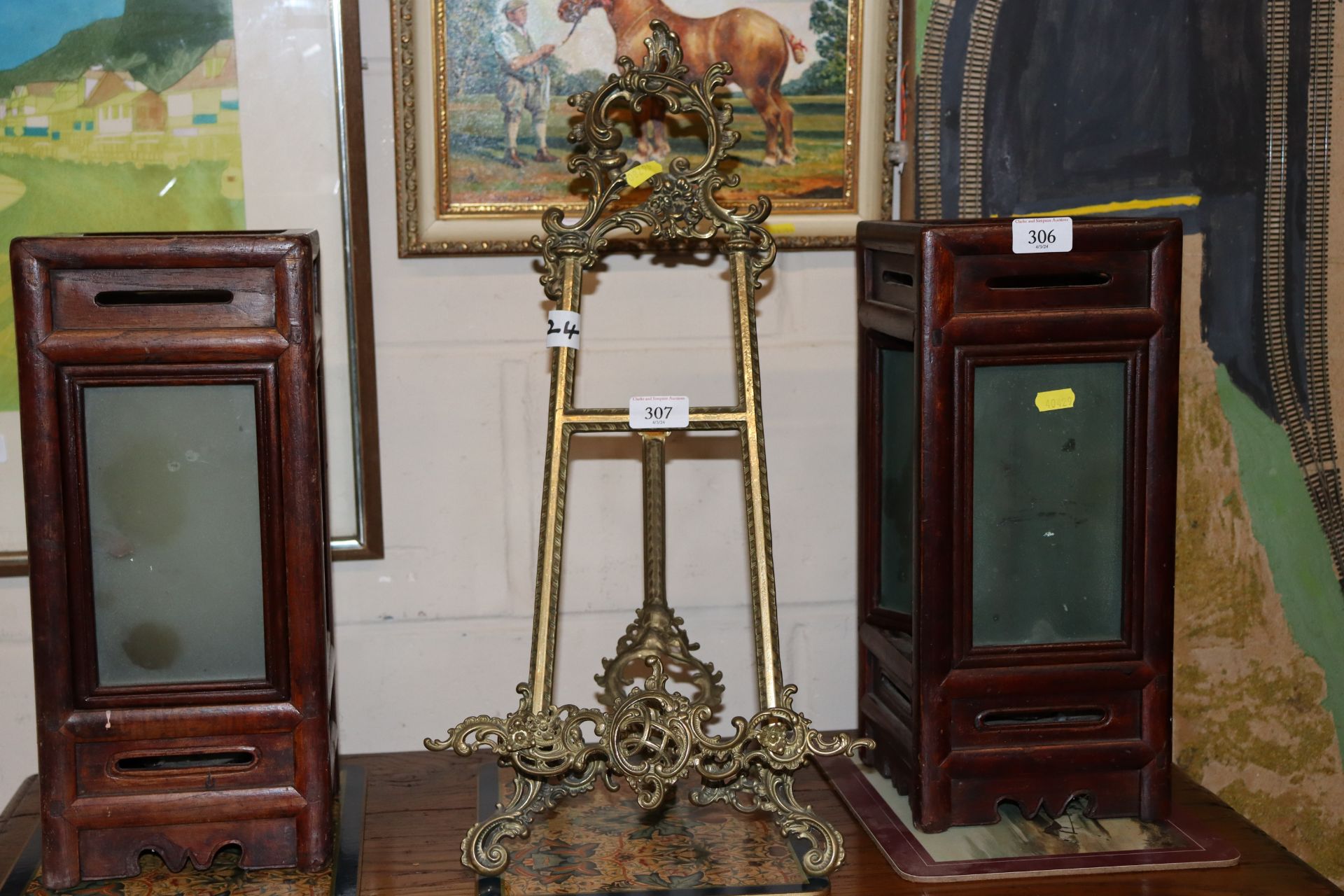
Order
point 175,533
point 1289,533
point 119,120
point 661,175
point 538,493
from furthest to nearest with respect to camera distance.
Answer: point 1289,533 < point 538,493 < point 119,120 < point 661,175 < point 175,533

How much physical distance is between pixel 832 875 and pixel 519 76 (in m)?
1.27

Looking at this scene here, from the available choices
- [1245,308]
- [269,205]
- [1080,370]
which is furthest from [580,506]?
[1245,308]

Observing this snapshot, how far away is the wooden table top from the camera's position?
5.69 feet

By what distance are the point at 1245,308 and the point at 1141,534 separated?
2.21ft

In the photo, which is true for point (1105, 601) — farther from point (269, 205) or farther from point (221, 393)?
point (269, 205)

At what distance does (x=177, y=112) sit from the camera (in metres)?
2.03

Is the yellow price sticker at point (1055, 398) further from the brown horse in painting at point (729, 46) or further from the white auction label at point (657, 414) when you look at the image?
the brown horse in painting at point (729, 46)

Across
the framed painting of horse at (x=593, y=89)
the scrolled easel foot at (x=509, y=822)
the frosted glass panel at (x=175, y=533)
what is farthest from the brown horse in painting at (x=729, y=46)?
the scrolled easel foot at (x=509, y=822)

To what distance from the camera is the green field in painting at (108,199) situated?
6.66ft

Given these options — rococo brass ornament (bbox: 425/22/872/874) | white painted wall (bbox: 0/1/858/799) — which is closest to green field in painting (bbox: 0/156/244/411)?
white painted wall (bbox: 0/1/858/799)

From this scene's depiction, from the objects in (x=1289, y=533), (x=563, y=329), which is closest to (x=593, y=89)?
(x=563, y=329)

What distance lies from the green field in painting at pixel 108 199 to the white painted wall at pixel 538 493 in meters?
0.25

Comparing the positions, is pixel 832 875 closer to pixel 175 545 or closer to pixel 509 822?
pixel 509 822

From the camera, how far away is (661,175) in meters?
1.81
